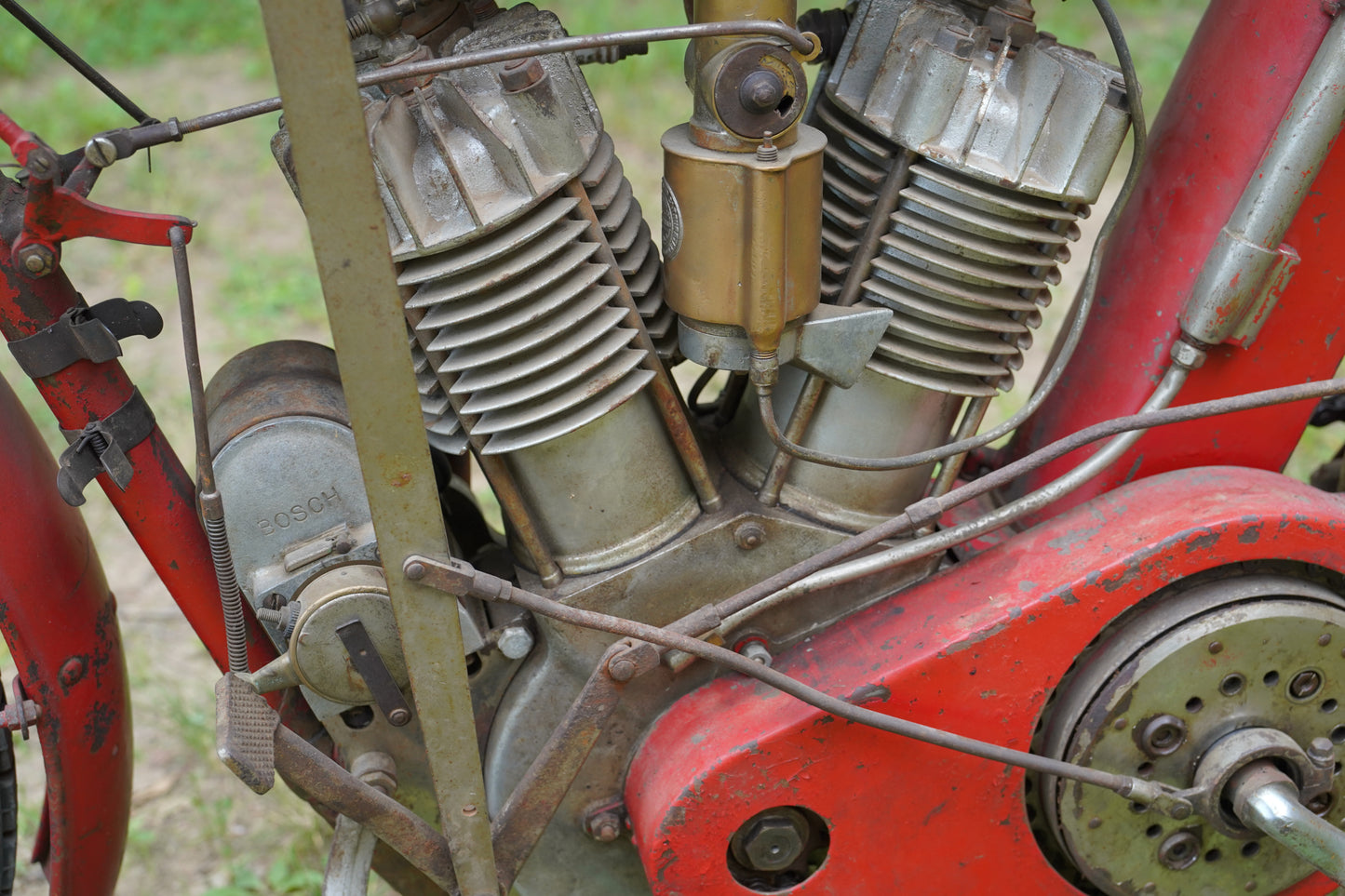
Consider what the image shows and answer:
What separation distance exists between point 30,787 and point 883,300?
1.88m

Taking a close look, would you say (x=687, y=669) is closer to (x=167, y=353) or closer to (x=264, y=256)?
(x=167, y=353)

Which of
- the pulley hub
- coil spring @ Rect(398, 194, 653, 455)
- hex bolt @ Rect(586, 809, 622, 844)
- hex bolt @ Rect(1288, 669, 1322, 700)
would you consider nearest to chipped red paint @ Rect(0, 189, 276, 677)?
coil spring @ Rect(398, 194, 653, 455)

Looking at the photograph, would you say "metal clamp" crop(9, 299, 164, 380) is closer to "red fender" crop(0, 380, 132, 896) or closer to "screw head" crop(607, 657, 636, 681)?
"red fender" crop(0, 380, 132, 896)

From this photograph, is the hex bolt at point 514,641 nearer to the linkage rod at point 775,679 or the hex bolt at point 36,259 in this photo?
the linkage rod at point 775,679

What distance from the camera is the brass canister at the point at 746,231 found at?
1.17m

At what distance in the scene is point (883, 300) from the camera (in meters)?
1.32

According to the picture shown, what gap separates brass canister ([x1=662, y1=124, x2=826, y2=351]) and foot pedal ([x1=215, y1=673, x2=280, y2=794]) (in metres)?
0.61

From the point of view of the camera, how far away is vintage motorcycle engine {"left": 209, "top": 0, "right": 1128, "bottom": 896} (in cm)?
117

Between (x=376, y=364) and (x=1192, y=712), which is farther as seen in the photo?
(x=1192, y=712)

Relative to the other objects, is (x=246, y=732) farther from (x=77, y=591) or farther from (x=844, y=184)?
(x=844, y=184)

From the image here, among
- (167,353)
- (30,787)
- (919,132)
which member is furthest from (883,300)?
(167,353)

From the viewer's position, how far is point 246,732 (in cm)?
117

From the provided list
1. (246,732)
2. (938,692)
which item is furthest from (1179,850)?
(246,732)

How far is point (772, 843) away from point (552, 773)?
29 cm
